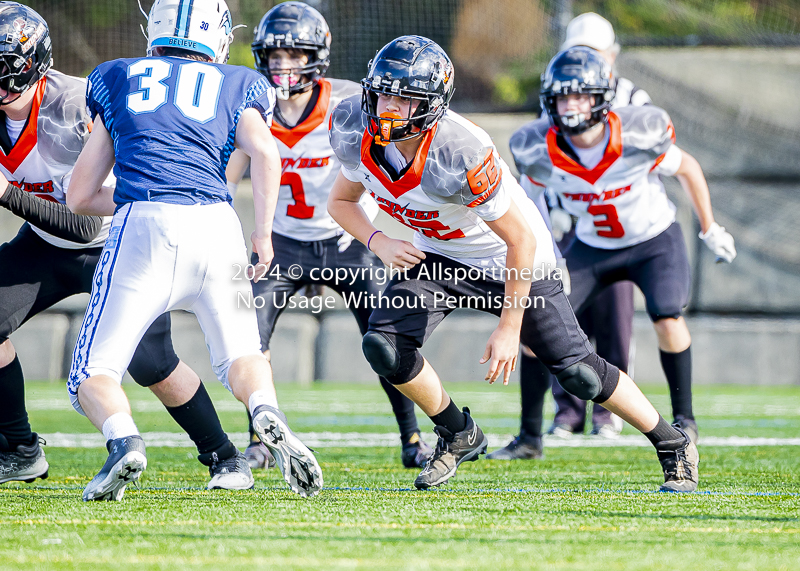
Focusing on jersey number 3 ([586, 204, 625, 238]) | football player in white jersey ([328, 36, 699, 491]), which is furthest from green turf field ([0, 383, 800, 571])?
jersey number 3 ([586, 204, 625, 238])

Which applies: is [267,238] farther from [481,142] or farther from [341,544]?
[341,544]

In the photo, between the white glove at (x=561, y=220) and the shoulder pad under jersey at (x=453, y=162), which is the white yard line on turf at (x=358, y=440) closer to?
the white glove at (x=561, y=220)

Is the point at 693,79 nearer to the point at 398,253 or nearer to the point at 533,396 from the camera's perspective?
the point at 533,396

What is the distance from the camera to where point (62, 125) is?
314cm

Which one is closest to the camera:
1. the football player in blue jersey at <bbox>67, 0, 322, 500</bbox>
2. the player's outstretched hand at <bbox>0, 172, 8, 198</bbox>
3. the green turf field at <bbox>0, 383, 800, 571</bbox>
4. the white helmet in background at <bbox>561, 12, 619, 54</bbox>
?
the green turf field at <bbox>0, 383, 800, 571</bbox>

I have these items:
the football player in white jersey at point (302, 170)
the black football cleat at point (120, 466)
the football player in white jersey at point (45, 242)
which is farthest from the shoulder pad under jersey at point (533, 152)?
the black football cleat at point (120, 466)

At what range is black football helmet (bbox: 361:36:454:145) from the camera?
9.32 feet

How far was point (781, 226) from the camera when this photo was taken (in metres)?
8.55

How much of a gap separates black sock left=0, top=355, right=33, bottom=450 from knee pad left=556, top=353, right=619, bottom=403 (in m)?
1.76

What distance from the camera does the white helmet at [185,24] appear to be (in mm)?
2857

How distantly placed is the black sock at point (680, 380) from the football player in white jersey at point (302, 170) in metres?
1.15

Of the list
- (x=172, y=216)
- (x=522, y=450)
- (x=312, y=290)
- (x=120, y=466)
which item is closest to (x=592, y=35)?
(x=312, y=290)

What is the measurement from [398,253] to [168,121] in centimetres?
77

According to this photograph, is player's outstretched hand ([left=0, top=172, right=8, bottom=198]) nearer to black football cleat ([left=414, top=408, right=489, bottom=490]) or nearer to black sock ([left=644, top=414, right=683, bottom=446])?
black football cleat ([left=414, top=408, right=489, bottom=490])
